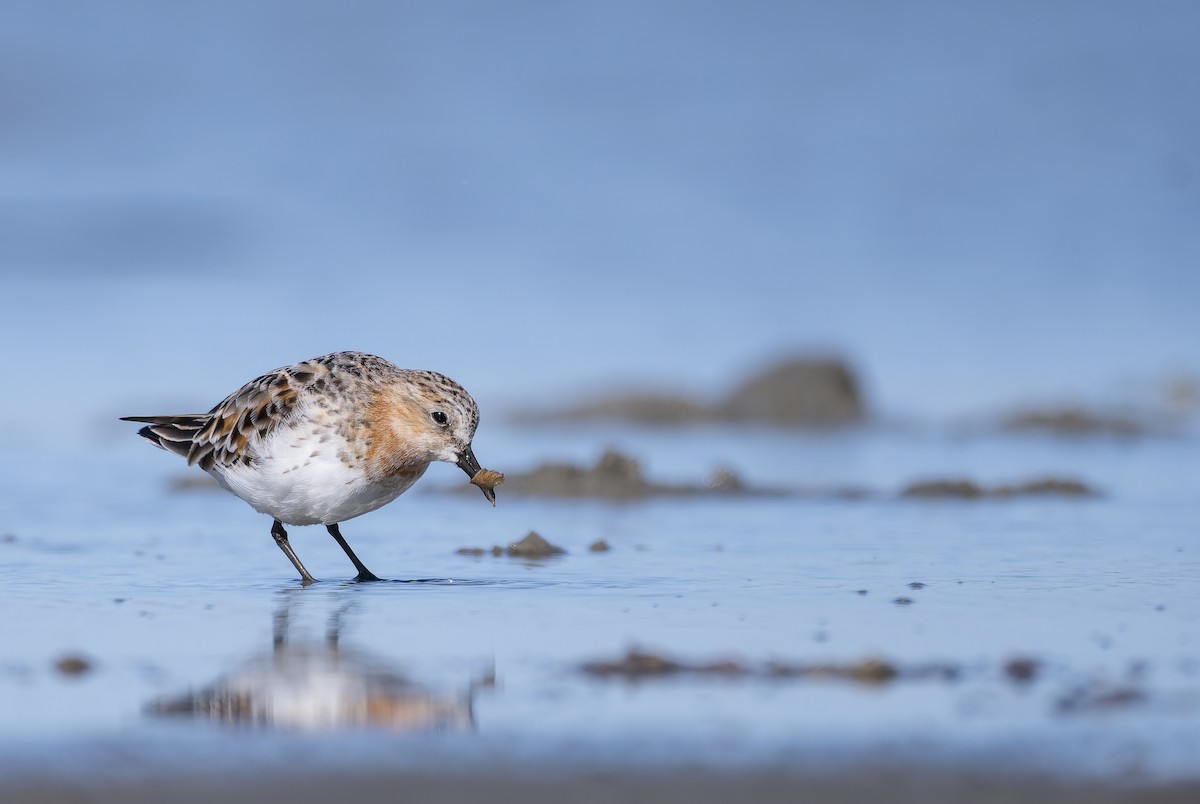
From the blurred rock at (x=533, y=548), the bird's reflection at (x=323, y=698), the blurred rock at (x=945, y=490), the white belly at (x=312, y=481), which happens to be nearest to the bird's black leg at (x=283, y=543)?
the white belly at (x=312, y=481)

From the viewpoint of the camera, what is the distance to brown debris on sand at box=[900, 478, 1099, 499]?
9.55 m

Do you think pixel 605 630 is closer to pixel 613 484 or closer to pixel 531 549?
pixel 531 549

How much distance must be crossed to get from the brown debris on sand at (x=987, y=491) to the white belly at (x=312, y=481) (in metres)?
3.41

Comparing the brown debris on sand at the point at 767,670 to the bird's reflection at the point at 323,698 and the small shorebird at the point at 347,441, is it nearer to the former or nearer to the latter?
the bird's reflection at the point at 323,698

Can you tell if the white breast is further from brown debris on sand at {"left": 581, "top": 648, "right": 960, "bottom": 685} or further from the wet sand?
the wet sand

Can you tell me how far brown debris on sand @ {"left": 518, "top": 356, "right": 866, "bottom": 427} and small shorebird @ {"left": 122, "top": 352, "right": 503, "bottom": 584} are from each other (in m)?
6.30

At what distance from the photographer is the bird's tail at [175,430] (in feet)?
26.7

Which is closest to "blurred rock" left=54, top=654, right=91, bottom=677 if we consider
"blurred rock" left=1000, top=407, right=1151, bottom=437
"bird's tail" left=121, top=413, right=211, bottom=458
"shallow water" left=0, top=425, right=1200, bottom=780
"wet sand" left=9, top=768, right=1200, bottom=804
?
"shallow water" left=0, top=425, right=1200, bottom=780

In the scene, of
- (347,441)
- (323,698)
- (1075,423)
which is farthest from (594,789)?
(1075,423)

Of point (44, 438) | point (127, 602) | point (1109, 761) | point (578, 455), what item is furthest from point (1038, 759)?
point (44, 438)

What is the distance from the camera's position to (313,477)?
7195 millimetres

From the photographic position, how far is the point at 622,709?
15.1 feet

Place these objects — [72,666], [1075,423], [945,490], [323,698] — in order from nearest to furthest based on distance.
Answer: [323,698], [72,666], [945,490], [1075,423]

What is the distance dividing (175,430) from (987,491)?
455 centimetres
